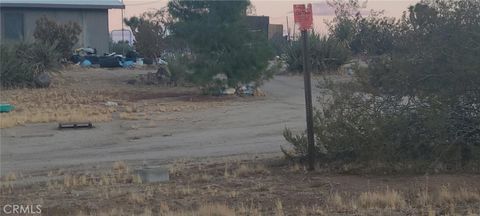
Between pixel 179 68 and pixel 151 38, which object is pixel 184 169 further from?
pixel 151 38

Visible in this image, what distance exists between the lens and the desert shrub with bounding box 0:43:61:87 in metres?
29.0

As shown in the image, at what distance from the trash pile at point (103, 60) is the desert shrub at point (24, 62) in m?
8.32

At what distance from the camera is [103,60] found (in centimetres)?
4000

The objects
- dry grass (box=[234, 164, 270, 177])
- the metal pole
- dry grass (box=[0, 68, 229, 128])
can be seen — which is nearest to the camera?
the metal pole

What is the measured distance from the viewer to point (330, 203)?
8.02 metres

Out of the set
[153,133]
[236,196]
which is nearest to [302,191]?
[236,196]

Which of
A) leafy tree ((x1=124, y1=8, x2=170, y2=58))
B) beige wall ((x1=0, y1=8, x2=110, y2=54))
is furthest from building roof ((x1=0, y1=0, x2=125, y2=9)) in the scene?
leafy tree ((x1=124, y1=8, x2=170, y2=58))

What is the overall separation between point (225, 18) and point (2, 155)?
13863mm

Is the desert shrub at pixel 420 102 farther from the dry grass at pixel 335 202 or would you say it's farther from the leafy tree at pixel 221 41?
the leafy tree at pixel 221 41

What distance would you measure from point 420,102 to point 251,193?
267 cm

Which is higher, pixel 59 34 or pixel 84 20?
pixel 84 20

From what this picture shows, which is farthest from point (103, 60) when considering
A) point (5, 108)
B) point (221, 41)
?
point (5, 108)

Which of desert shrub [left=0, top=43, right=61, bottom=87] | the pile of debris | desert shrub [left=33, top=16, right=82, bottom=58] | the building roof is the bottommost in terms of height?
the pile of debris

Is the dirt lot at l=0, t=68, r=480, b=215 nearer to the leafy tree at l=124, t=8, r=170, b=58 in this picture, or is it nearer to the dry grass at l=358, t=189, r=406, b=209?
the dry grass at l=358, t=189, r=406, b=209
